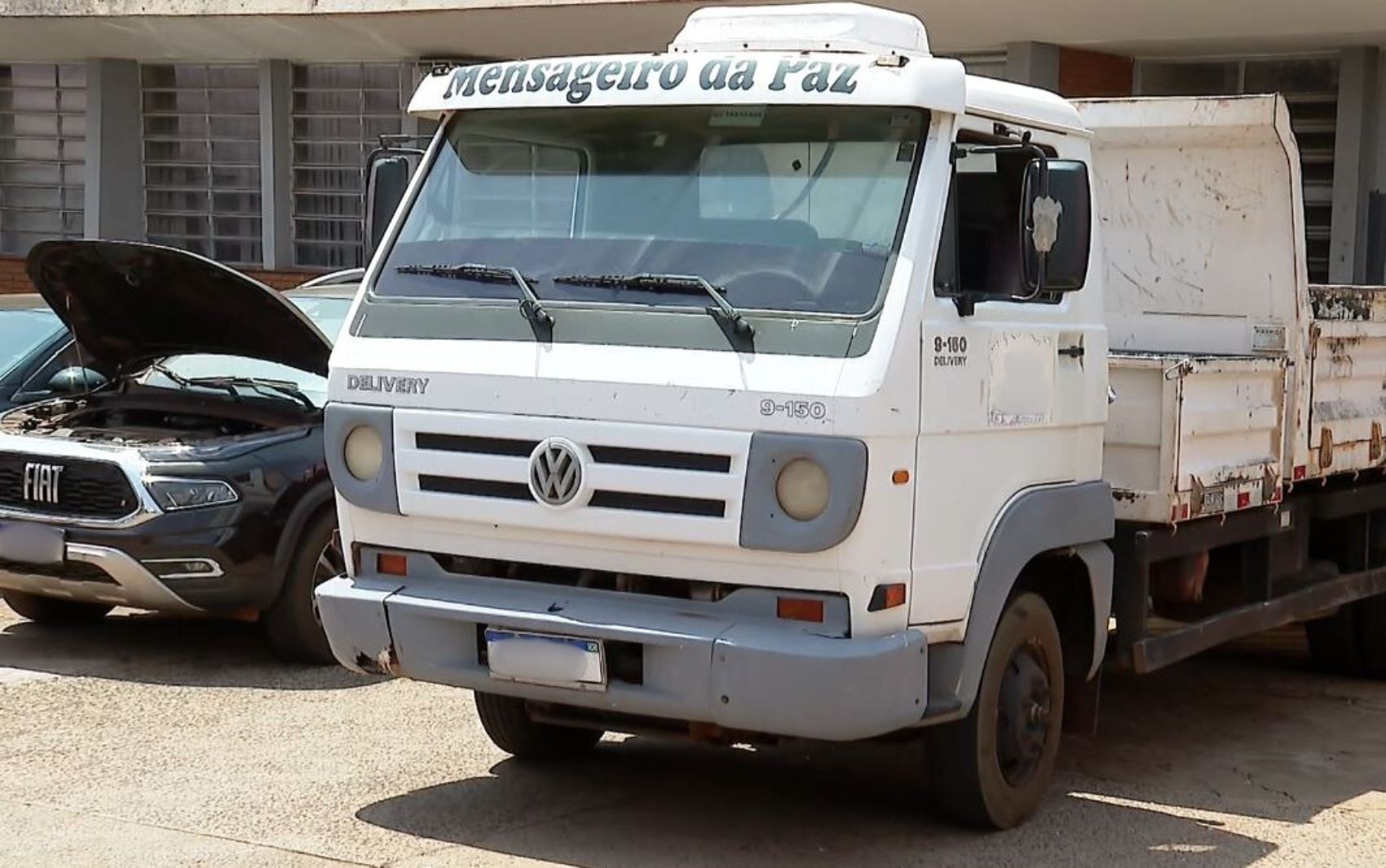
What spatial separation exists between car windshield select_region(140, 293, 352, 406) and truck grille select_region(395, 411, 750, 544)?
308cm

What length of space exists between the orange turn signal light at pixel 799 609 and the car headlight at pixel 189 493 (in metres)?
3.50

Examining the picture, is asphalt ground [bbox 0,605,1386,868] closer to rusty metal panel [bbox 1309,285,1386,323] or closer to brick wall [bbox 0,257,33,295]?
rusty metal panel [bbox 1309,285,1386,323]

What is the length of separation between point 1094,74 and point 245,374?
853 centimetres

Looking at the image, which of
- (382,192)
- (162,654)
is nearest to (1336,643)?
(382,192)

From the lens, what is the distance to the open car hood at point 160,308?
327 inches

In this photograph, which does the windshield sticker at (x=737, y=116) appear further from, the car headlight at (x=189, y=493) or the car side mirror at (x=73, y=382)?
the car side mirror at (x=73, y=382)

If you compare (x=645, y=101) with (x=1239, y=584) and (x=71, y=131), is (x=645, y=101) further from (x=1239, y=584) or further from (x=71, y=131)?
(x=71, y=131)

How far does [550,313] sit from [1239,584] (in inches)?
128

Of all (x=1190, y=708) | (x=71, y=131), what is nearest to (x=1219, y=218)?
(x=1190, y=708)

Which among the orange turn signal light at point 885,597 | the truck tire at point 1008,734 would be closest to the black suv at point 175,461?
the truck tire at point 1008,734

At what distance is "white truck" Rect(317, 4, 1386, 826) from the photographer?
530 centimetres

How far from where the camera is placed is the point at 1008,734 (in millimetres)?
6047

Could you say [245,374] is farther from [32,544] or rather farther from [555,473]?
[555,473]

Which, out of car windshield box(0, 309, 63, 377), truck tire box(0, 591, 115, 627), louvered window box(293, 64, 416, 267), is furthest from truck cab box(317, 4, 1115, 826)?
louvered window box(293, 64, 416, 267)
